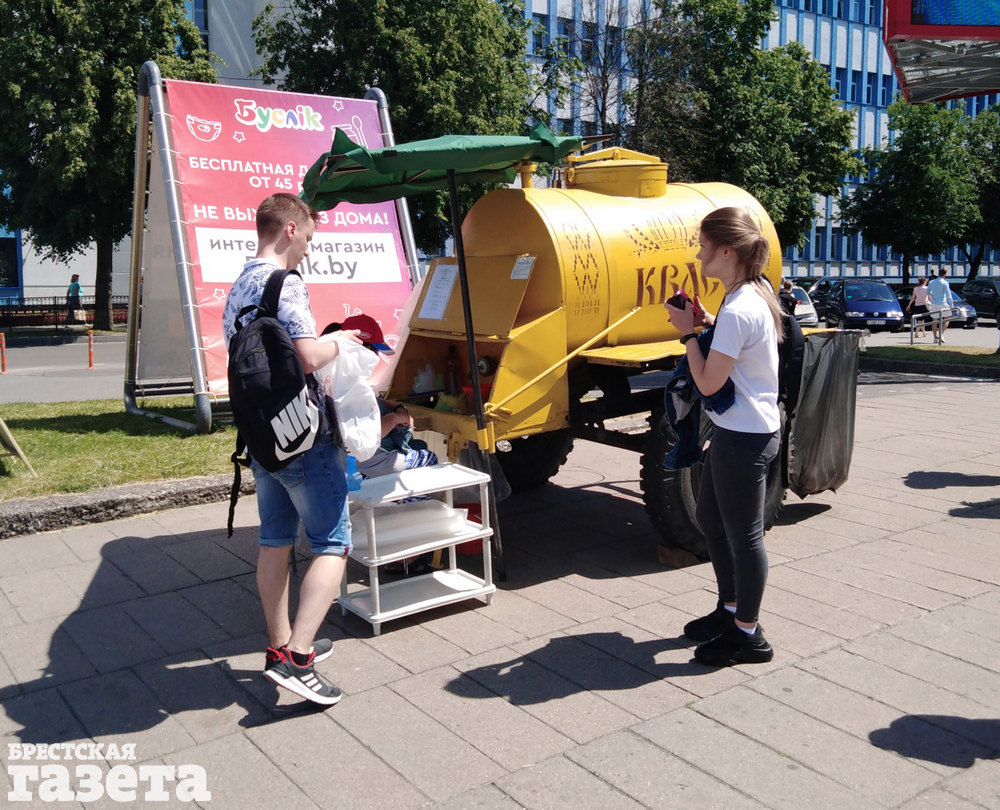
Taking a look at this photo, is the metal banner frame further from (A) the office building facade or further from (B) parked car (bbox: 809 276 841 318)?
(B) parked car (bbox: 809 276 841 318)

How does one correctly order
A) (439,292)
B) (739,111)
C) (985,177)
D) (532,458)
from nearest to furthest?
(439,292) → (532,458) → (739,111) → (985,177)

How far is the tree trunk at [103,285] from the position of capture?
26781 mm

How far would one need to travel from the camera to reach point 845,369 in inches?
253

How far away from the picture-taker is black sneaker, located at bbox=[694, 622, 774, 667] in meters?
4.07

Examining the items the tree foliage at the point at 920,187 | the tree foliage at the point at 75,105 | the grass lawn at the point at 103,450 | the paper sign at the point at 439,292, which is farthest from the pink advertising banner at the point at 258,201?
the tree foliage at the point at 920,187

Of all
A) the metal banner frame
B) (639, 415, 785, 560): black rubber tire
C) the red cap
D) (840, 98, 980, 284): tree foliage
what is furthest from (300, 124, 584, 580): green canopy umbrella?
(840, 98, 980, 284): tree foliage

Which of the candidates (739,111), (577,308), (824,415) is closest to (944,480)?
(824,415)

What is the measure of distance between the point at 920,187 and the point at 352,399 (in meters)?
41.6

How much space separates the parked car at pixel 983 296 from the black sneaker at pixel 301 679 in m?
32.7

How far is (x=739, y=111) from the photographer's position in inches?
1186

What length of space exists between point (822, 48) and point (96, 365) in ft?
142

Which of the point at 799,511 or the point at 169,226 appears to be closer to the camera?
the point at 799,511

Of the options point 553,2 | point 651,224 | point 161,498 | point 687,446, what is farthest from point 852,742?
point 553,2

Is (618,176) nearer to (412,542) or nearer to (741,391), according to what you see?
→ (741,391)
